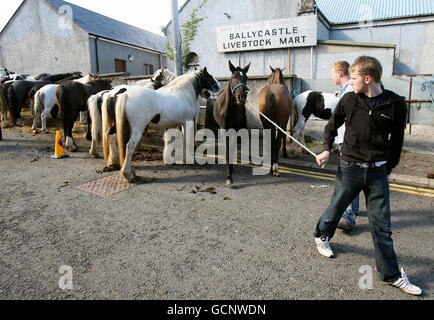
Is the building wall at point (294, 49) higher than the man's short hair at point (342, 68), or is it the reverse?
the building wall at point (294, 49)

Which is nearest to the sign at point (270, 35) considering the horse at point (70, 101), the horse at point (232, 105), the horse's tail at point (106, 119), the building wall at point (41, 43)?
the horse at point (70, 101)

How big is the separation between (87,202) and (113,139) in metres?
1.85

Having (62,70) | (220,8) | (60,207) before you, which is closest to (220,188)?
(60,207)

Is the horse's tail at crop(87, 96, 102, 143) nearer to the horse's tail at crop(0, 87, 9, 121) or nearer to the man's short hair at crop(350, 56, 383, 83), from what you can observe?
the man's short hair at crop(350, 56, 383, 83)

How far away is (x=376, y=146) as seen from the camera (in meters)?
2.64

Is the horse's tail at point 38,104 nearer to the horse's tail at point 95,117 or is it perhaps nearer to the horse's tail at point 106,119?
the horse's tail at point 95,117

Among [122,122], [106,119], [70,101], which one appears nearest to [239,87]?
[122,122]

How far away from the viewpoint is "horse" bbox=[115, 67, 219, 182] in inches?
212

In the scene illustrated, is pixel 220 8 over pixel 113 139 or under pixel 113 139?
over

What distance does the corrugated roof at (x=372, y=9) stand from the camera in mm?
17016

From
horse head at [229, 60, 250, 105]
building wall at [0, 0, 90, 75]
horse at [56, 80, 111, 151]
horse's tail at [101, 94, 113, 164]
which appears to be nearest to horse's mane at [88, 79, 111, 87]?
horse at [56, 80, 111, 151]

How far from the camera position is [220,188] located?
5.37m

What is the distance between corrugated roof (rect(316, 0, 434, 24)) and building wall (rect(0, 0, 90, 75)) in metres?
17.4
